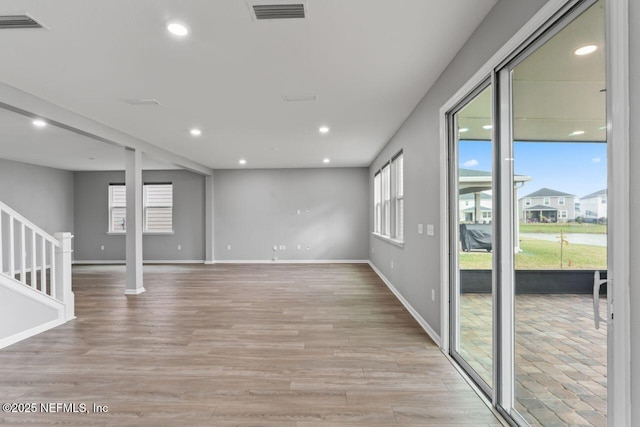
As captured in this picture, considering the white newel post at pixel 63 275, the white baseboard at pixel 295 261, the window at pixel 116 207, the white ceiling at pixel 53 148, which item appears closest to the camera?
the white newel post at pixel 63 275

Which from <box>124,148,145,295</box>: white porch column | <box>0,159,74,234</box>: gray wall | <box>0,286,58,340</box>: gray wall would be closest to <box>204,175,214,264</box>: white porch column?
<box>124,148,145,295</box>: white porch column

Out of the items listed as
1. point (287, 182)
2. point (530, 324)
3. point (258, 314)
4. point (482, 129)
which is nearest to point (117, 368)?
point (258, 314)

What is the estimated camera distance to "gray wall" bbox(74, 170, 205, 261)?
28.3ft

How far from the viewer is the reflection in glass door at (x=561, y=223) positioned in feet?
4.55

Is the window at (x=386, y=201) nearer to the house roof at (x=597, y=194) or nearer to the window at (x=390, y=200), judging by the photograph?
the window at (x=390, y=200)

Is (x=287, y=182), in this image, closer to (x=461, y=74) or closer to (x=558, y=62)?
(x=461, y=74)

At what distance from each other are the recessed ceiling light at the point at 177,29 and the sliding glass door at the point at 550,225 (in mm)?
2100

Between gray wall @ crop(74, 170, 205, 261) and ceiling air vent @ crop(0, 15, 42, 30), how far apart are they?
6.68 meters

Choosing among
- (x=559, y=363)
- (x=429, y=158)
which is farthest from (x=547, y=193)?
(x=429, y=158)

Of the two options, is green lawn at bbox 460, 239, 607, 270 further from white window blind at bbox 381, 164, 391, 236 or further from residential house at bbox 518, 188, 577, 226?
white window blind at bbox 381, 164, 391, 236

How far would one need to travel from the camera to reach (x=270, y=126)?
457 cm

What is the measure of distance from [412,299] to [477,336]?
1.15 m

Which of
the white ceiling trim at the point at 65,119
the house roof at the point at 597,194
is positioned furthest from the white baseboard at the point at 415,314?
the white ceiling trim at the point at 65,119

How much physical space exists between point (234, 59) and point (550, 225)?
251 centimetres
